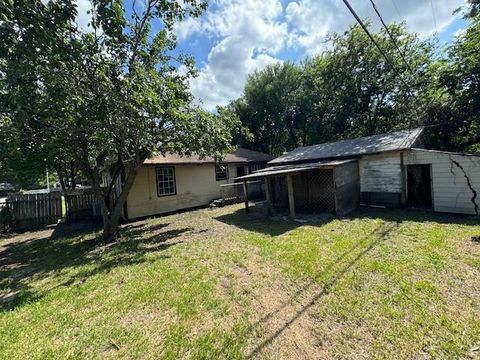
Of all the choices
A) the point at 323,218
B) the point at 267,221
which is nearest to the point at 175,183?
the point at 267,221

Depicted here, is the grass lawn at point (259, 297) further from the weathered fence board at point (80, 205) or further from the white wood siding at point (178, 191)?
the weathered fence board at point (80, 205)

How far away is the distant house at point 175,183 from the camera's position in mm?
12289

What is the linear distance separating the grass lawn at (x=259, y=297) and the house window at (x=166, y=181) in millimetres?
5687

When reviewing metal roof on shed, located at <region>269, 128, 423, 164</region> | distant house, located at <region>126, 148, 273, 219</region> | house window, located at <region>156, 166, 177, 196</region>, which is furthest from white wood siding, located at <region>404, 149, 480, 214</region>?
house window, located at <region>156, 166, 177, 196</region>

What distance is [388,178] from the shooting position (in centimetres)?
1038

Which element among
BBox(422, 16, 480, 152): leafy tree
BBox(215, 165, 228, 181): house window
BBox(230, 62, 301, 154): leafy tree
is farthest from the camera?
BBox(230, 62, 301, 154): leafy tree

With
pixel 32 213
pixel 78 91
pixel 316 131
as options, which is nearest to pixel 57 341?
pixel 78 91

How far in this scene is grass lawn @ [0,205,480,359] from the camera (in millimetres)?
2957

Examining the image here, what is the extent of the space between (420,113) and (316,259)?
14280mm

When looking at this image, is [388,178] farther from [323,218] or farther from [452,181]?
[323,218]

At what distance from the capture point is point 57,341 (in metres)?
3.30

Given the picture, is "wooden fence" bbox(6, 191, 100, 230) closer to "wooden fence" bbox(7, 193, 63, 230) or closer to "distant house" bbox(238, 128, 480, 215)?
"wooden fence" bbox(7, 193, 63, 230)

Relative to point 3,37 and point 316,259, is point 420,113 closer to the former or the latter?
point 316,259

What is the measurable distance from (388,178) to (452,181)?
2.14 metres
